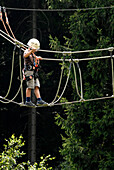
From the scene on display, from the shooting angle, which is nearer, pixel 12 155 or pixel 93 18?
pixel 12 155

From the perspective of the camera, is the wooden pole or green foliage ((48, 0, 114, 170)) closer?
green foliage ((48, 0, 114, 170))

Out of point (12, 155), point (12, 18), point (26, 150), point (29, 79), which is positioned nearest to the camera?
point (29, 79)

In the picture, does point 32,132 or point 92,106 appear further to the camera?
point 32,132

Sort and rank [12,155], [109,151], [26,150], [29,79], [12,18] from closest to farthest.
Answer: [29,79], [12,155], [109,151], [26,150], [12,18]

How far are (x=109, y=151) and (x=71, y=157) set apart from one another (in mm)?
852

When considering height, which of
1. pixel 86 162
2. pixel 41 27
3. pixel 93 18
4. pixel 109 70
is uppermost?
pixel 41 27

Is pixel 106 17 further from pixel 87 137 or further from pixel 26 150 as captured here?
pixel 26 150

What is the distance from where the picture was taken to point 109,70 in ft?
33.0

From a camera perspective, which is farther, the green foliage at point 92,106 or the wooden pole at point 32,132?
the wooden pole at point 32,132

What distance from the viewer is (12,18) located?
13742 mm

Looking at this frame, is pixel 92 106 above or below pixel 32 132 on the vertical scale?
above

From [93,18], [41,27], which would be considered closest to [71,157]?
[93,18]

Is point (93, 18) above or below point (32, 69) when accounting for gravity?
above

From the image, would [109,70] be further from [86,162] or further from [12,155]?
[12,155]
